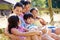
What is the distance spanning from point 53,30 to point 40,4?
22.5ft

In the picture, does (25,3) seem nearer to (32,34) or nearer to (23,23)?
(23,23)

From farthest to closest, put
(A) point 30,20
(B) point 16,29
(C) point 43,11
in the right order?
(C) point 43,11 < (A) point 30,20 < (B) point 16,29

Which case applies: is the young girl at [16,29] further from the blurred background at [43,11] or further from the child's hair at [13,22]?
the blurred background at [43,11]

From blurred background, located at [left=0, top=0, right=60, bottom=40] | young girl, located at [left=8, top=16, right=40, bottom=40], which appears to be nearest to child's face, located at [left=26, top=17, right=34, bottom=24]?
young girl, located at [left=8, top=16, right=40, bottom=40]

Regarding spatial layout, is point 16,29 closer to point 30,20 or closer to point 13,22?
point 13,22

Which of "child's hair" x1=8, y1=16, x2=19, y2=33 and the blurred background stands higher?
"child's hair" x1=8, y1=16, x2=19, y2=33

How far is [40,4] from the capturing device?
1089 centimetres

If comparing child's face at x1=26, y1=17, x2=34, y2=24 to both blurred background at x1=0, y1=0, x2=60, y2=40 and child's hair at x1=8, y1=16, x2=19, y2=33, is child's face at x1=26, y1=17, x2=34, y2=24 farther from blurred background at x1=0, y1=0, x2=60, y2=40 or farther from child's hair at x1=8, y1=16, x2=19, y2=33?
blurred background at x1=0, y1=0, x2=60, y2=40

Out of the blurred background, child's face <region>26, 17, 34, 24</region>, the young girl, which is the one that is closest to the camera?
the young girl

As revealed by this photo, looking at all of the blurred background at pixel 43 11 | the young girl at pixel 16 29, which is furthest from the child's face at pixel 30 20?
the blurred background at pixel 43 11

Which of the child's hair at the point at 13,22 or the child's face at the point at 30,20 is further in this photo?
the child's face at the point at 30,20

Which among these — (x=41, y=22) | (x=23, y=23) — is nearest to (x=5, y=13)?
(x=41, y=22)

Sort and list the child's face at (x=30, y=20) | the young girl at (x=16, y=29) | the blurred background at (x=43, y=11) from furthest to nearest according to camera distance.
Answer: the blurred background at (x=43, y=11) < the child's face at (x=30, y=20) < the young girl at (x=16, y=29)

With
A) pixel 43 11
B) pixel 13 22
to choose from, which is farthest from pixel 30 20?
pixel 43 11
